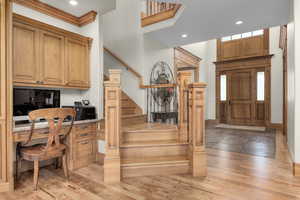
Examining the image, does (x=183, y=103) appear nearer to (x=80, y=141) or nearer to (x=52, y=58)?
(x=80, y=141)

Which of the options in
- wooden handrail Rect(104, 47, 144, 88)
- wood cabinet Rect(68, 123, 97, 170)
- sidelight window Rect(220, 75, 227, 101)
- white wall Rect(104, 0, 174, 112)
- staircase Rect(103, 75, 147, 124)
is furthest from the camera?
sidelight window Rect(220, 75, 227, 101)

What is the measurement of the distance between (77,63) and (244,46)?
20.5 feet

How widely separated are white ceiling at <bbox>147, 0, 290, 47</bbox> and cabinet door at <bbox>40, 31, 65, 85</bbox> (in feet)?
7.57

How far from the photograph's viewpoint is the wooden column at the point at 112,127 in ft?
7.76

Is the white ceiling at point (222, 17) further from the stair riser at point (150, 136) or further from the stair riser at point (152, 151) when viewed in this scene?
the stair riser at point (152, 151)

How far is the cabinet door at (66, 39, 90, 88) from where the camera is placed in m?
3.05

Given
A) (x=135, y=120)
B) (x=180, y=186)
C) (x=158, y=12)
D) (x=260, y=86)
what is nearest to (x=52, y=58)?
(x=135, y=120)

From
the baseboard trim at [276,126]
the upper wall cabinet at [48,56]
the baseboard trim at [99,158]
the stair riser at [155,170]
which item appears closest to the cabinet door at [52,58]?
the upper wall cabinet at [48,56]

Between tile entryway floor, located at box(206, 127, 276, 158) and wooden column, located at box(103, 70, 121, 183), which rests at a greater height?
wooden column, located at box(103, 70, 121, 183)

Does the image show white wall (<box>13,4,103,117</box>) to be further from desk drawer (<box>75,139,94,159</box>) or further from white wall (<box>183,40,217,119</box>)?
white wall (<box>183,40,217,119</box>)

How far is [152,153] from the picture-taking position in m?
2.83

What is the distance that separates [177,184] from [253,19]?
3666mm

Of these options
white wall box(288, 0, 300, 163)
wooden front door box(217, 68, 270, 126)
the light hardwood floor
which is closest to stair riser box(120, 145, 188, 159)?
the light hardwood floor

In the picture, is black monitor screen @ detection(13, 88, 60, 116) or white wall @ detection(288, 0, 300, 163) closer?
white wall @ detection(288, 0, 300, 163)
